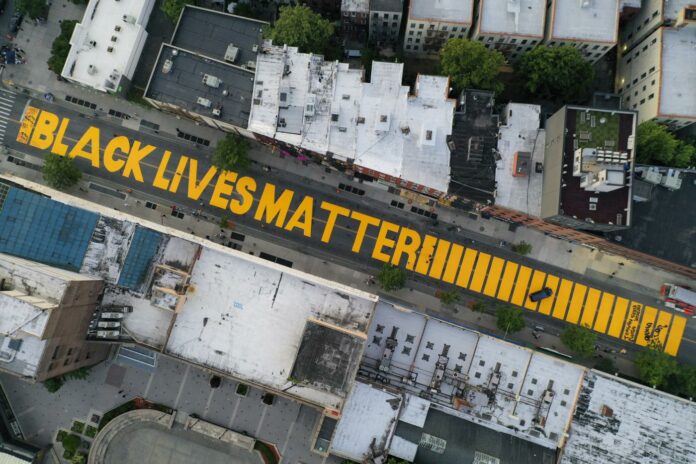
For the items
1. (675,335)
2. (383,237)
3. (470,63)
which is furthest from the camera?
(383,237)

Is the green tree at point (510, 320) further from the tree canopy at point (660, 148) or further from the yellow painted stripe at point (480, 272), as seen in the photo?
the tree canopy at point (660, 148)

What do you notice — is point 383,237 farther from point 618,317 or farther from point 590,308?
point 618,317

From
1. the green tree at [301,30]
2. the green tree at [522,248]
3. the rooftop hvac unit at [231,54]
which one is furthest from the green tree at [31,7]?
the green tree at [522,248]

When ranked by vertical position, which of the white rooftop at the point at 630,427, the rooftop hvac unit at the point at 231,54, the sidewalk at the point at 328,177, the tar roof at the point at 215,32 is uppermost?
the tar roof at the point at 215,32

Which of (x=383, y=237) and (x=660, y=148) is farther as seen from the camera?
(x=383, y=237)

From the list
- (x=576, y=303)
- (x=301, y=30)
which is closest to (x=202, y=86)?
(x=301, y=30)

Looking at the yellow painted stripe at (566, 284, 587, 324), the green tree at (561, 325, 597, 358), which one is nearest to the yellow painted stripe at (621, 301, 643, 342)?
the green tree at (561, 325, 597, 358)
